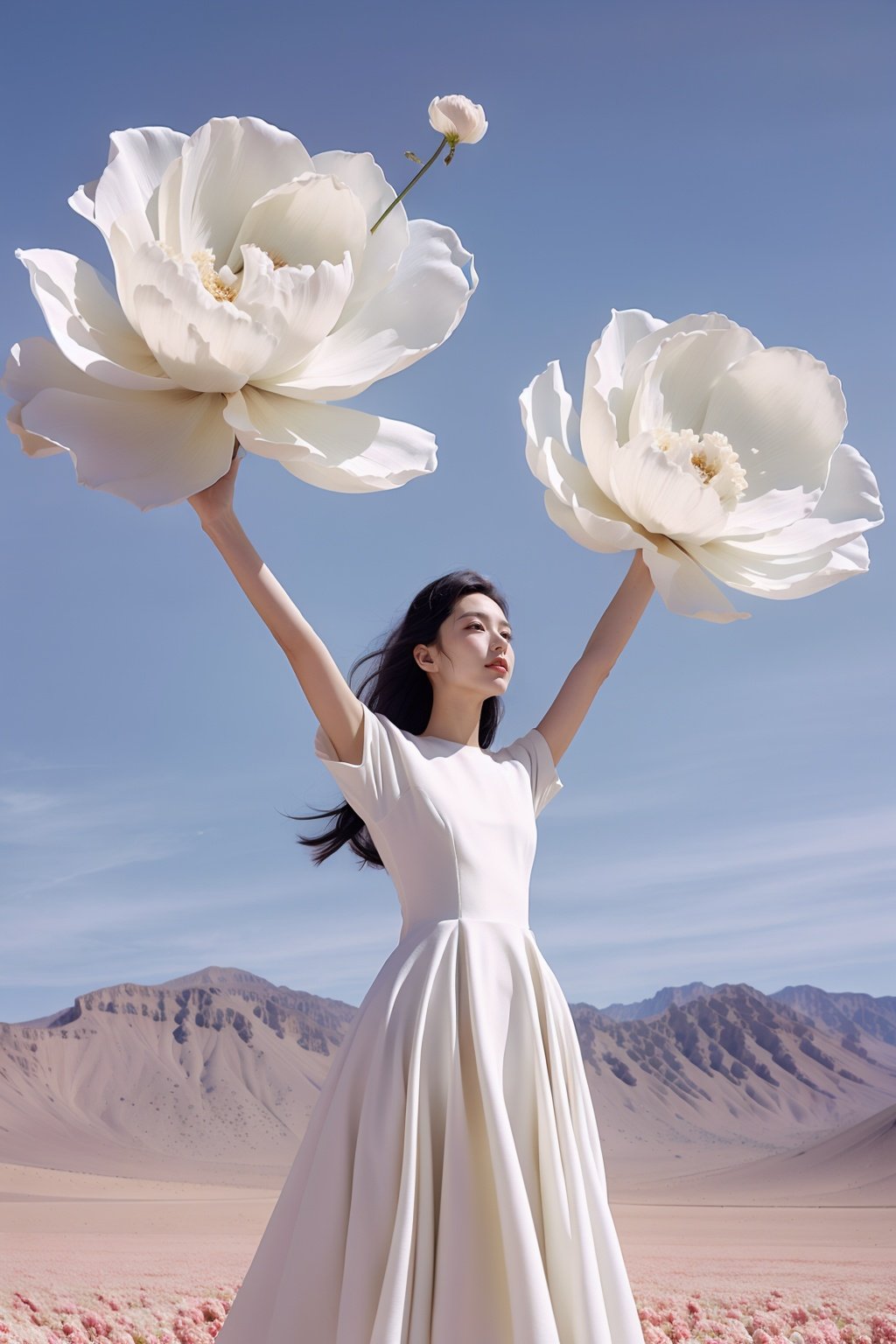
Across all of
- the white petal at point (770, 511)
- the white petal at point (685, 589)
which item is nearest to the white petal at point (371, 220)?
the white petal at point (685, 589)

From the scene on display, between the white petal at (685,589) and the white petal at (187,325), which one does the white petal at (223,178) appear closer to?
the white petal at (187,325)

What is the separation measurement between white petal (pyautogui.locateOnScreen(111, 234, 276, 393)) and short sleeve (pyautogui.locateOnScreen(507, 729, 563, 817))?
1.38 meters

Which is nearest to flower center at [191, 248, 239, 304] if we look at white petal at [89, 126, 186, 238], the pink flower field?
white petal at [89, 126, 186, 238]

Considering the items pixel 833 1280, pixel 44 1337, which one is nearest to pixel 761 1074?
pixel 833 1280

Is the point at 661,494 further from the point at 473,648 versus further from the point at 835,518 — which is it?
the point at 473,648

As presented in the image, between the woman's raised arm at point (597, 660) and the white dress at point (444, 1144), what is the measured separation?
41 cm

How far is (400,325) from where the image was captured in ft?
7.47

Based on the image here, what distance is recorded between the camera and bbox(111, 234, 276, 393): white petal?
6.46ft

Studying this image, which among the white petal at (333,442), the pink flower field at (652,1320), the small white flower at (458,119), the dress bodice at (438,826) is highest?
the small white flower at (458,119)

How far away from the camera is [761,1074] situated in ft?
258

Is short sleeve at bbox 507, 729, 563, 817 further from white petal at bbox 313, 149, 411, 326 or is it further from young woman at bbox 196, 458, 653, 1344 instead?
white petal at bbox 313, 149, 411, 326

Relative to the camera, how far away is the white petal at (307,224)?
218cm

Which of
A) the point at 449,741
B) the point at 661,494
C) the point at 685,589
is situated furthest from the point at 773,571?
the point at 449,741

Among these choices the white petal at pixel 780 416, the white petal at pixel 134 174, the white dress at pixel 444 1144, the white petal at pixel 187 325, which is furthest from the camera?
the white petal at pixel 780 416
